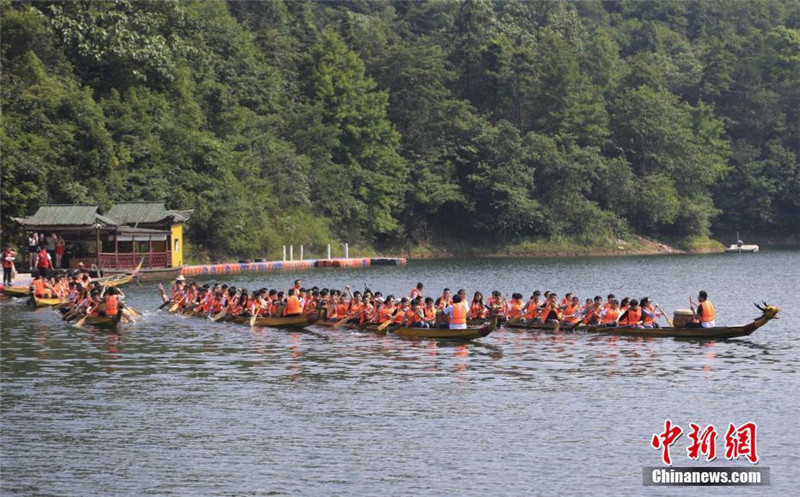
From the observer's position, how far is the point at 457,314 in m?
37.0

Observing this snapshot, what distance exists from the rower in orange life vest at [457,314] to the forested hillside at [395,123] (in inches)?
1361

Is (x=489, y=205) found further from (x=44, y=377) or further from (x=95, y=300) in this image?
(x=44, y=377)

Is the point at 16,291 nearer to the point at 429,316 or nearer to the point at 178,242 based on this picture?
the point at 178,242

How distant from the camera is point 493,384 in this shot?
3094cm

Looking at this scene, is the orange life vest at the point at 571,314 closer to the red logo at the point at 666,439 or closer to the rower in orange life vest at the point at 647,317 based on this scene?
the rower in orange life vest at the point at 647,317

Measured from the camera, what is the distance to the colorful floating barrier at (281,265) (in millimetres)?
72562

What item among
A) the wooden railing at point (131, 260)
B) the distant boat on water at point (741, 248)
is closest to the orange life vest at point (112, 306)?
the wooden railing at point (131, 260)

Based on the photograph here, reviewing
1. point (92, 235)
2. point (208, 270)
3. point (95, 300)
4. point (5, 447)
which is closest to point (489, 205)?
point (208, 270)

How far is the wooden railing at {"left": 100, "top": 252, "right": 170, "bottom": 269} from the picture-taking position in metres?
65.2

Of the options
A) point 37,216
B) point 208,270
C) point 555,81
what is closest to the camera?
point 37,216

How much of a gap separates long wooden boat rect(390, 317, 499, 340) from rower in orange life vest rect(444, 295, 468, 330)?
0.18 meters

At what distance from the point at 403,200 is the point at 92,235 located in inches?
1342

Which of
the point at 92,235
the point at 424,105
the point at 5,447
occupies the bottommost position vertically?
the point at 5,447

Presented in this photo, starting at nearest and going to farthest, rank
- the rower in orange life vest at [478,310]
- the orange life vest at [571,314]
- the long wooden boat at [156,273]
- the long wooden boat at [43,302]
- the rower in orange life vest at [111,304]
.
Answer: the rower in orange life vest at [478,310]
the orange life vest at [571,314]
the rower in orange life vest at [111,304]
the long wooden boat at [43,302]
the long wooden boat at [156,273]
